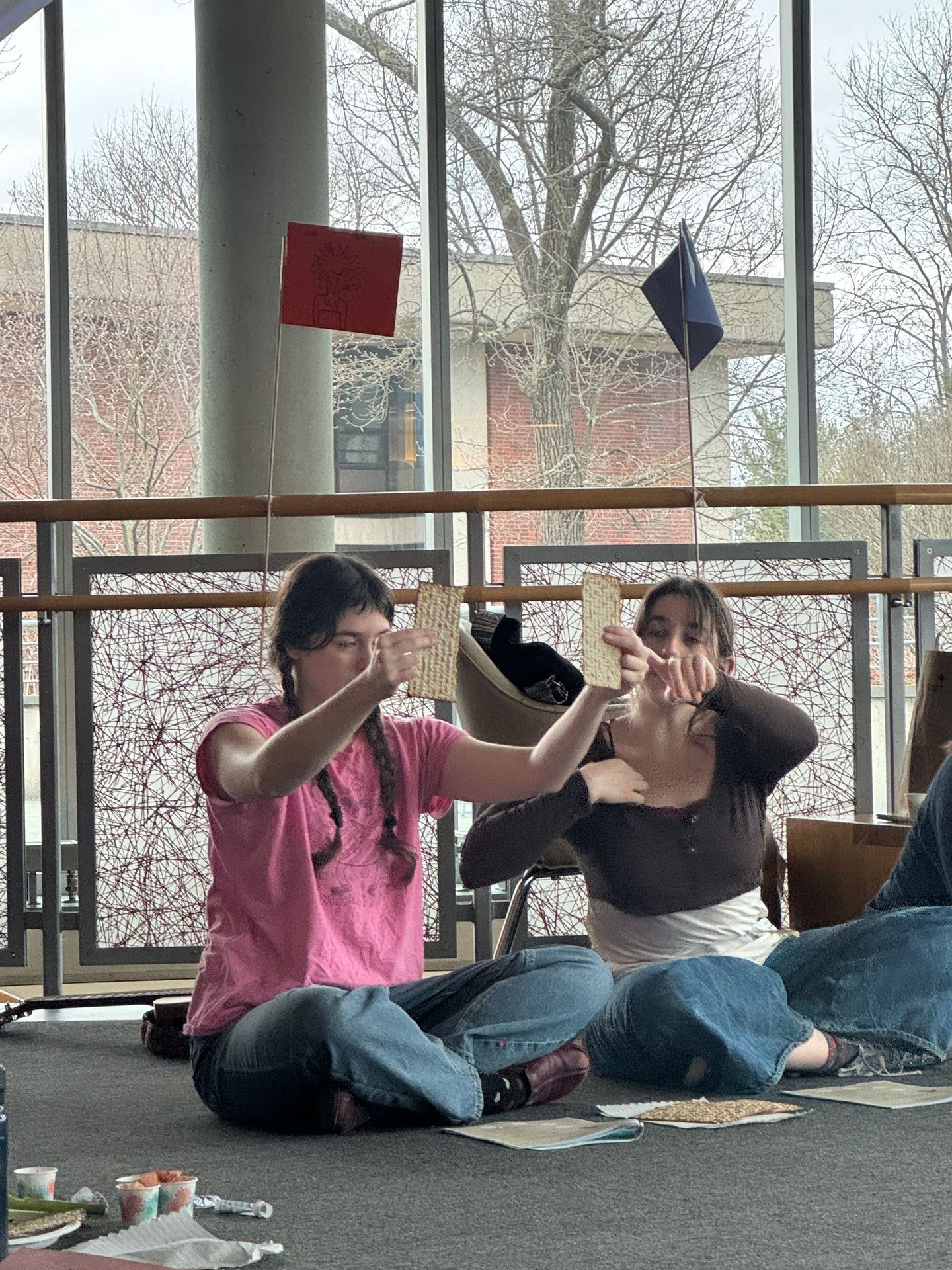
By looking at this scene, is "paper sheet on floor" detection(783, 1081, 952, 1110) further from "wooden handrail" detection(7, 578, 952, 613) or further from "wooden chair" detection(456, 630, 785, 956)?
"wooden handrail" detection(7, 578, 952, 613)

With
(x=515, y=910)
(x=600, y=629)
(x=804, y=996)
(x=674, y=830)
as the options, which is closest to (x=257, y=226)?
(x=515, y=910)

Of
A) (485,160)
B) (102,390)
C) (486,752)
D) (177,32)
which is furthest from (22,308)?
(486,752)

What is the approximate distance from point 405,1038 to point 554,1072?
0.31 meters

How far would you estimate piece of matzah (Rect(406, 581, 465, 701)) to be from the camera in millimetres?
2453

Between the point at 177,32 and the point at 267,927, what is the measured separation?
4216 millimetres

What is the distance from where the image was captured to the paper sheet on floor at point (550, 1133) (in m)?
2.02

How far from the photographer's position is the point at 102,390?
5.36m

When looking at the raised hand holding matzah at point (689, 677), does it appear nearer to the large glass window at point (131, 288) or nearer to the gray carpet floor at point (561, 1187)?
the gray carpet floor at point (561, 1187)

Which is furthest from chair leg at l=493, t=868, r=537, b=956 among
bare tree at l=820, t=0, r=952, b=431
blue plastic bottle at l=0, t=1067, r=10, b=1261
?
bare tree at l=820, t=0, r=952, b=431

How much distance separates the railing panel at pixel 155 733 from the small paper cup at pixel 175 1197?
1744 millimetres

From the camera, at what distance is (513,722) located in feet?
10.0

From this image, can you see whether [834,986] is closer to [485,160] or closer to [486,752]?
[486,752]

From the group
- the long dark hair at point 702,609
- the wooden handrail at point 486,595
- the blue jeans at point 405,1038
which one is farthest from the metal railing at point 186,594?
the blue jeans at point 405,1038

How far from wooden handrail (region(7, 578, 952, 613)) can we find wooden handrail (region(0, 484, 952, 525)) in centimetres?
18
